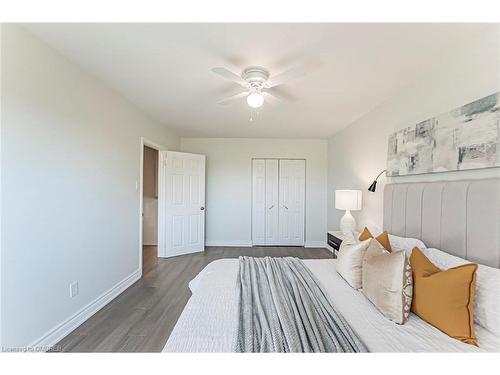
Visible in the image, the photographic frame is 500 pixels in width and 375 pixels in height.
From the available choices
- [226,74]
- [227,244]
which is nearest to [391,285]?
[226,74]

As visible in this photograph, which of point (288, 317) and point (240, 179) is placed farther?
point (240, 179)

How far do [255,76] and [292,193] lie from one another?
3.37 m

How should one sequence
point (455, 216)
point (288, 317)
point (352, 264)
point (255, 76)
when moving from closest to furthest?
point (288, 317), point (455, 216), point (352, 264), point (255, 76)

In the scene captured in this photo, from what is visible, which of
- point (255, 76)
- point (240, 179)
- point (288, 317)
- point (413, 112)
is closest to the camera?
point (288, 317)

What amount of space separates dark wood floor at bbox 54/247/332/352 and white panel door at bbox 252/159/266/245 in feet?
5.12

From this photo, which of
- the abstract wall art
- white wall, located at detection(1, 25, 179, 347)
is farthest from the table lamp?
white wall, located at detection(1, 25, 179, 347)

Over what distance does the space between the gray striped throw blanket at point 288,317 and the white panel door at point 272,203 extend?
3220 mm

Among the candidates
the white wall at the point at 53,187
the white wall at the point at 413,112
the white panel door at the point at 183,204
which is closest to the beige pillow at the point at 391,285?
the white wall at the point at 413,112

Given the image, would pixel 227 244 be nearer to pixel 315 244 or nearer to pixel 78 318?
pixel 315 244

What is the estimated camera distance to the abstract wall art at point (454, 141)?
1.40 meters

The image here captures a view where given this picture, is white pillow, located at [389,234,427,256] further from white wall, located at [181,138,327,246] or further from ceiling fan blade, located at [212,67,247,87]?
white wall, located at [181,138,327,246]

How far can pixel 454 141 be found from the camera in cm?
166

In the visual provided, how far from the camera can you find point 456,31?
4.89 ft
